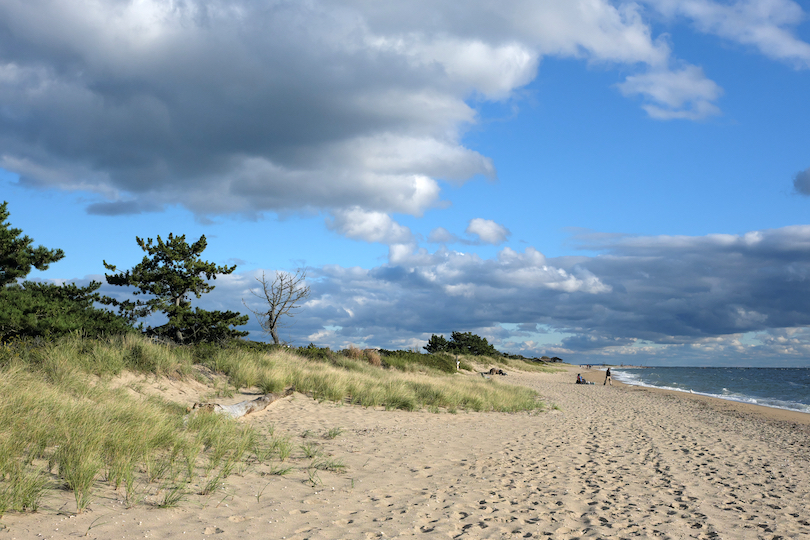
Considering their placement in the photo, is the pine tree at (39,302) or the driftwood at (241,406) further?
the pine tree at (39,302)

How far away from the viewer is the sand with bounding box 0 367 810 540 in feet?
16.8

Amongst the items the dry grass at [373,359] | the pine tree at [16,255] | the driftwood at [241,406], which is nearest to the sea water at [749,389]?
the dry grass at [373,359]

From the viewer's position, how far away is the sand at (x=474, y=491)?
5109 millimetres

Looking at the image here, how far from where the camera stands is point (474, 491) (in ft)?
23.1

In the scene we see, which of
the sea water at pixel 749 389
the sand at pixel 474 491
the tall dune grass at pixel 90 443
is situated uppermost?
the tall dune grass at pixel 90 443

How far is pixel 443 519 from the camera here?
18.8 feet

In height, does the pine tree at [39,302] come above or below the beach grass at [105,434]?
above

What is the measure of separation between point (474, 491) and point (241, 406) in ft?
20.5

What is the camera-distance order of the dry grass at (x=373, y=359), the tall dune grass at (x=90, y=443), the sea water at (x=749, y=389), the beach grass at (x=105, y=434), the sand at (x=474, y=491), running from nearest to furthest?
the sand at (x=474, y=491) → the tall dune grass at (x=90, y=443) → the beach grass at (x=105, y=434) → the dry grass at (x=373, y=359) → the sea water at (x=749, y=389)

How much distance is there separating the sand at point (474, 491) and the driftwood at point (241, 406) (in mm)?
244

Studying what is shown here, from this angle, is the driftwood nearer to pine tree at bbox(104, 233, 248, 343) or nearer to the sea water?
pine tree at bbox(104, 233, 248, 343)

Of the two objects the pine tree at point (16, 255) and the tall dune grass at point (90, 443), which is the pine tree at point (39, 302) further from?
the tall dune grass at point (90, 443)

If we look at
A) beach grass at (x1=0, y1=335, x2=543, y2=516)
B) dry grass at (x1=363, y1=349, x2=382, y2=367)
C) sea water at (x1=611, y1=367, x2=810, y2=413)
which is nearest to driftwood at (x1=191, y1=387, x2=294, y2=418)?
beach grass at (x1=0, y1=335, x2=543, y2=516)

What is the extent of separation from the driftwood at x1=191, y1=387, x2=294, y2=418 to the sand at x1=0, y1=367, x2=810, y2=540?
24 centimetres
